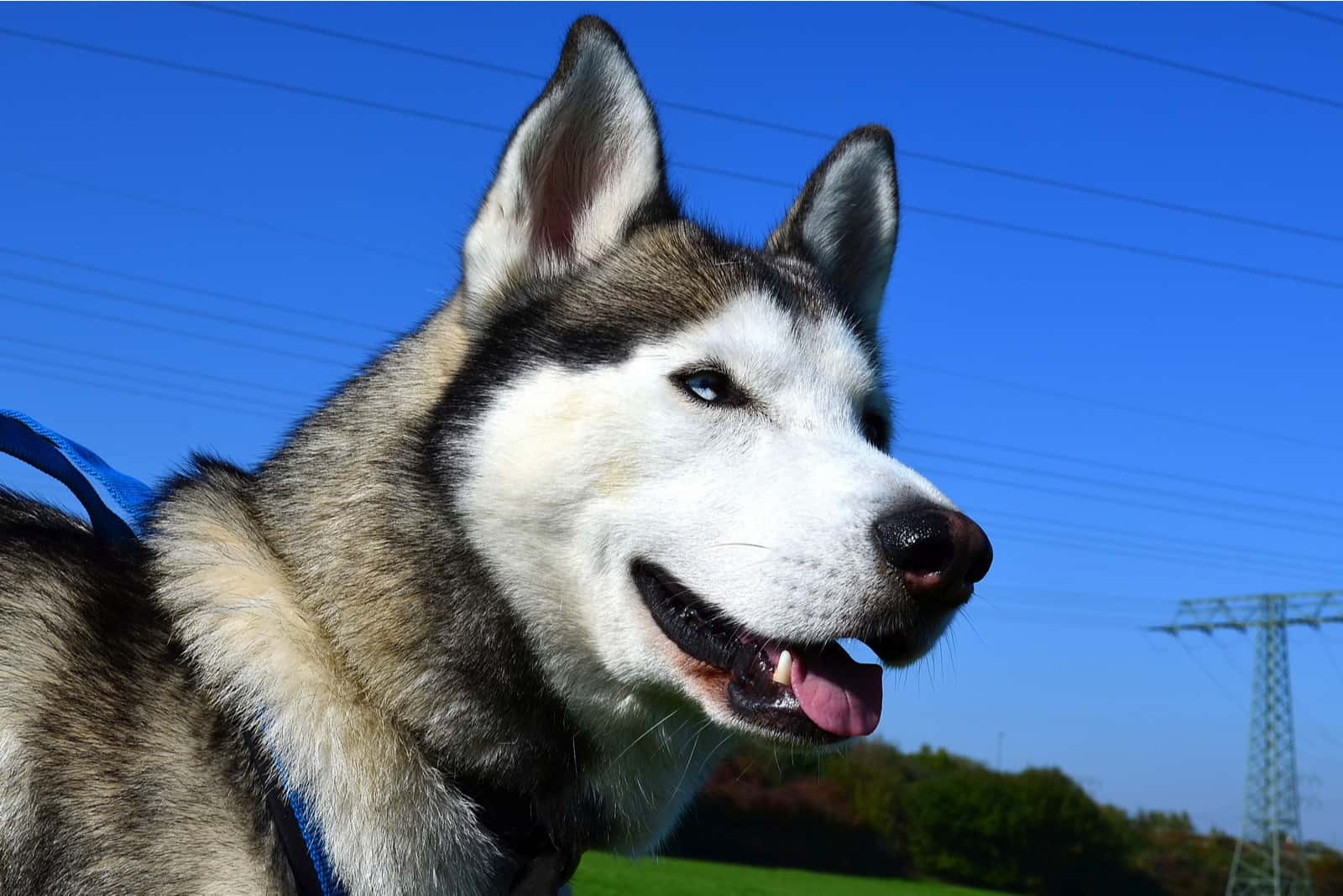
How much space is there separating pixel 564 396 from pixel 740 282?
66cm

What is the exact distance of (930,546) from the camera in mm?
2773

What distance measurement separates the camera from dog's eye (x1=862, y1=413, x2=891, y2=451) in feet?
11.8

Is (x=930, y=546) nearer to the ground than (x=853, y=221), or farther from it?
nearer to the ground

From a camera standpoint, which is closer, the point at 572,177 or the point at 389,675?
the point at 389,675

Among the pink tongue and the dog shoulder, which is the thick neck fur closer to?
the dog shoulder

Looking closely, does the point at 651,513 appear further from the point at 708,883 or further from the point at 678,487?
the point at 708,883

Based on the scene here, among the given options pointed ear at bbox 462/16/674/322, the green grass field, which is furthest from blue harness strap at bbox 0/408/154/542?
the green grass field

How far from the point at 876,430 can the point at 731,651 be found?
1.05m

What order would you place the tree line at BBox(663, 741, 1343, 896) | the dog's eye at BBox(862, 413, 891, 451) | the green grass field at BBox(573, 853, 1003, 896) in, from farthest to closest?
the tree line at BBox(663, 741, 1343, 896)
the green grass field at BBox(573, 853, 1003, 896)
the dog's eye at BBox(862, 413, 891, 451)

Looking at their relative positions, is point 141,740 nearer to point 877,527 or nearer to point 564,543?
point 564,543

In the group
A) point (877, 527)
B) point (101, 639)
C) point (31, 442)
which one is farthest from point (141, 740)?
point (877, 527)

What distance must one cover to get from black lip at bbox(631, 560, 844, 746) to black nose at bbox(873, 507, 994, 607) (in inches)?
15.3

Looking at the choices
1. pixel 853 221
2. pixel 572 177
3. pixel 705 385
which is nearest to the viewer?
pixel 705 385

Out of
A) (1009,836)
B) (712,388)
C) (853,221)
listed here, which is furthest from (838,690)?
(1009,836)
